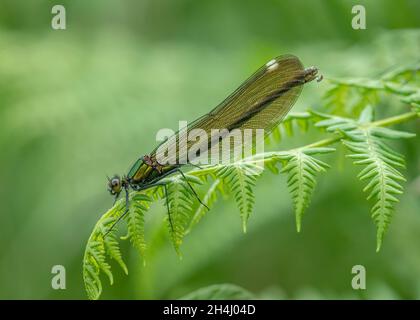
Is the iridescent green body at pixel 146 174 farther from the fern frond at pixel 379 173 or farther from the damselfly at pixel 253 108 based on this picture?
the fern frond at pixel 379 173

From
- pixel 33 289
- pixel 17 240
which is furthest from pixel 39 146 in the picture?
pixel 33 289

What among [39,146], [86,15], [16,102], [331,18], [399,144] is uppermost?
[86,15]

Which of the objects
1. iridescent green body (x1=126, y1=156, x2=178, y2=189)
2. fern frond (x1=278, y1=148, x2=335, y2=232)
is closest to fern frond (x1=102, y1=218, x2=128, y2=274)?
iridescent green body (x1=126, y1=156, x2=178, y2=189)

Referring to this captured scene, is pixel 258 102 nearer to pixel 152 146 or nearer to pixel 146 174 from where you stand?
pixel 146 174

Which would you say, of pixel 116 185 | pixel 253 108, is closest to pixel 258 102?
pixel 253 108

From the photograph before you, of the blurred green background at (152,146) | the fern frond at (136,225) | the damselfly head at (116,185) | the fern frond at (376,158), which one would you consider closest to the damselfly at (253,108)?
the damselfly head at (116,185)

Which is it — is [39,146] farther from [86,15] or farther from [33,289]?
[86,15]
